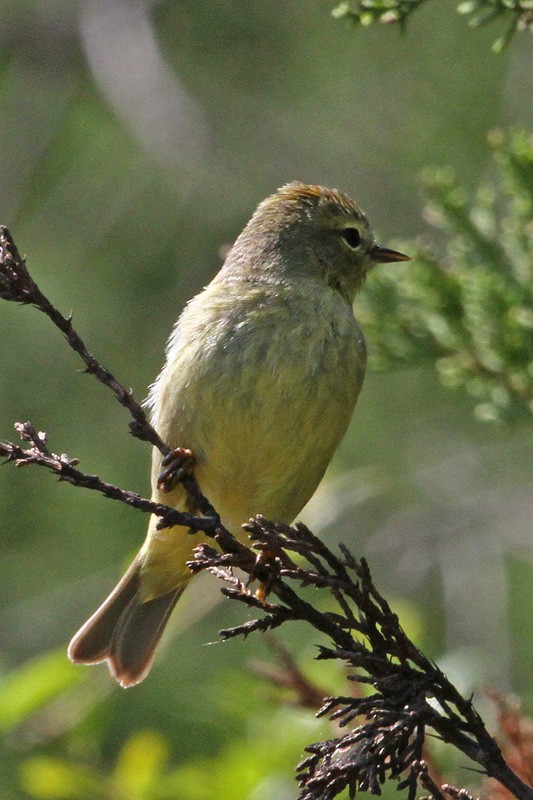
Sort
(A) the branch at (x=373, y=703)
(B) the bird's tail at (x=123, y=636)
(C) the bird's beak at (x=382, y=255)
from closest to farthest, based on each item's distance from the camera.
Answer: (A) the branch at (x=373, y=703)
(B) the bird's tail at (x=123, y=636)
(C) the bird's beak at (x=382, y=255)

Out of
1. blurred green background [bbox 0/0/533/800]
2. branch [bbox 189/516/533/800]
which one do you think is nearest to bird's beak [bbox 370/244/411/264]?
blurred green background [bbox 0/0/533/800]

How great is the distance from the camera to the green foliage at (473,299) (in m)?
4.51

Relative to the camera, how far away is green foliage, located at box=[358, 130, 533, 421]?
4508 millimetres

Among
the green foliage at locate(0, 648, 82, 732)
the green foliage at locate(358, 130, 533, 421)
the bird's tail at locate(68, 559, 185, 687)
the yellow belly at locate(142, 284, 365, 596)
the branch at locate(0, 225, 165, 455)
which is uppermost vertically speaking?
the green foliage at locate(358, 130, 533, 421)

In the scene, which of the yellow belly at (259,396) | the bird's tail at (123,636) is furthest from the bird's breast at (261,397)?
the bird's tail at (123,636)

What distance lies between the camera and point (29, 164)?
750 cm

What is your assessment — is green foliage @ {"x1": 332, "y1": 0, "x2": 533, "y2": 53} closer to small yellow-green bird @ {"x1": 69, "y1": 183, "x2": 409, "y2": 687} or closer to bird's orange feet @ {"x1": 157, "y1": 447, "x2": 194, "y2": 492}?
small yellow-green bird @ {"x1": 69, "y1": 183, "x2": 409, "y2": 687}

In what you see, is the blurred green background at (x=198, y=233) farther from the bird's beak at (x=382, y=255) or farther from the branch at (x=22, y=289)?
the branch at (x=22, y=289)

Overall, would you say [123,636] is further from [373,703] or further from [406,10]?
[406,10]

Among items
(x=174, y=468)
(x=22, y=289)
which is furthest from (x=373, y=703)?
(x=174, y=468)

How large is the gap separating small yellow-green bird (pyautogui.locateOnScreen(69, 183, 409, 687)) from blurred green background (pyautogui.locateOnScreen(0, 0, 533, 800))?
2000 mm

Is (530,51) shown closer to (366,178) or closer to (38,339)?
(366,178)

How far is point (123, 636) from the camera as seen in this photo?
14.4 ft

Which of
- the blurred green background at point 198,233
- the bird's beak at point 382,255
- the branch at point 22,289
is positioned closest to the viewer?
the branch at point 22,289
